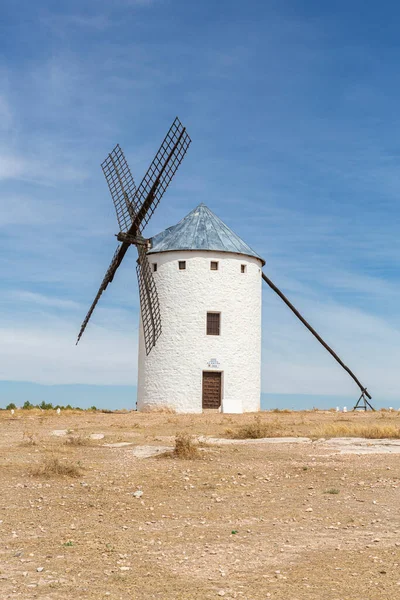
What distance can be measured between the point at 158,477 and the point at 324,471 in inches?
128

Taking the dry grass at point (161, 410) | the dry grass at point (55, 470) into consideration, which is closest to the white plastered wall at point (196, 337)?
the dry grass at point (161, 410)

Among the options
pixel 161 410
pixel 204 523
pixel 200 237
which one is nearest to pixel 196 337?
pixel 161 410

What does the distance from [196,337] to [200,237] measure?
4.81 meters

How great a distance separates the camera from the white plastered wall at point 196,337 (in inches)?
1362

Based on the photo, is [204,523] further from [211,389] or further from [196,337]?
[211,389]

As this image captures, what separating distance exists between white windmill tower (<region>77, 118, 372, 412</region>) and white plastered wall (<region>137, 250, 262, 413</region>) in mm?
46

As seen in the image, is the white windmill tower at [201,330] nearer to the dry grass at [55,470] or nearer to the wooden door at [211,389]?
the wooden door at [211,389]

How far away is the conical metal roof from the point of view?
116 ft

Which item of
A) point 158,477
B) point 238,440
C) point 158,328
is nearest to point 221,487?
point 158,477

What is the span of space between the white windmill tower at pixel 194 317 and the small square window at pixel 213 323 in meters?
0.05

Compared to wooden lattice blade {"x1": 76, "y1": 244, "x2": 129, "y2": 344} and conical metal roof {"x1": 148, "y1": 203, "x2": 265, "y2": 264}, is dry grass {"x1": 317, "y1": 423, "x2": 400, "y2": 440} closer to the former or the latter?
conical metal roof {"x1": 148, "y1": 203, "x2": 265, "y2": 264}

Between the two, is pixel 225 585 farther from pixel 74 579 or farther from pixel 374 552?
pixel 374 552

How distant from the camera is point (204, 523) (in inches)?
423

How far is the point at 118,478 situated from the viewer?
45.7 feet
